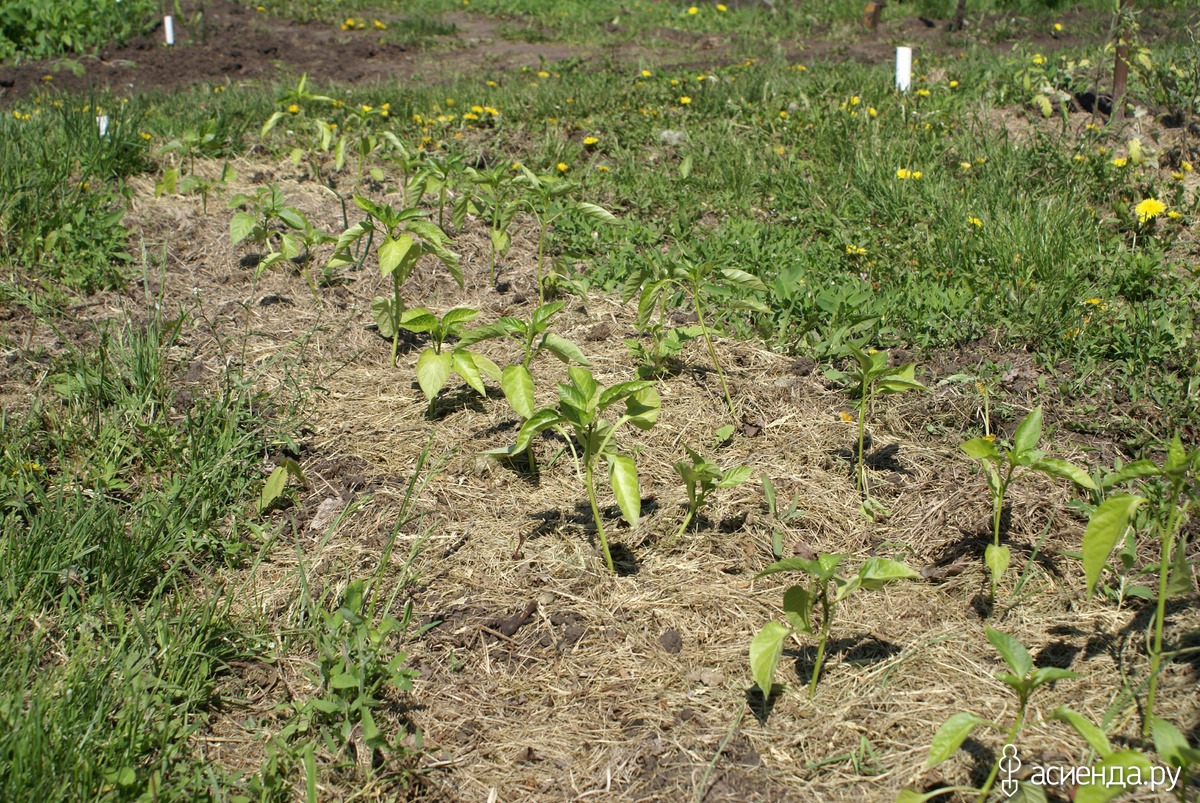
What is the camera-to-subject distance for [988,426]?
2928mm

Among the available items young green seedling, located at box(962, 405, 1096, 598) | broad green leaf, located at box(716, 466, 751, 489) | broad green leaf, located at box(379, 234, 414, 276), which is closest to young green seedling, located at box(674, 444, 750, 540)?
broad green leaf, located at box(716, 466, 751, 489)

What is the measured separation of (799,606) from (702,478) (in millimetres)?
506

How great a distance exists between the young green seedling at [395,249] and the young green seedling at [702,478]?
4.02ft

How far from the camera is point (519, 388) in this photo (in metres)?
2.79

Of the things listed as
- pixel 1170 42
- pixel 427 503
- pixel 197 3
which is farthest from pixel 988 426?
pixel 197 3

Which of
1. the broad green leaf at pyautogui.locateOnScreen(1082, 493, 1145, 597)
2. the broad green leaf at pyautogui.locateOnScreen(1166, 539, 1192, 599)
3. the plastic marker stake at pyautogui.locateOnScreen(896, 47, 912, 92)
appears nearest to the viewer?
the broad green leaf at pyautogui.locateOnScreen(1082, 493, 1145, 597)

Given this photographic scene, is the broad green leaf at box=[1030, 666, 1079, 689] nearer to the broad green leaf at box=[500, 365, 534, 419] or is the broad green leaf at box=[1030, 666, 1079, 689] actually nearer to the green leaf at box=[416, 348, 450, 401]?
the broad green leaf at box=[500, 365, 534, 419]

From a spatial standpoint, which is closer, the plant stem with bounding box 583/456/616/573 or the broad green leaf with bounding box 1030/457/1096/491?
the broad green leaf with bounding box 1030/457/1096/491

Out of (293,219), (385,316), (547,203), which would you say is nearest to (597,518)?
(385,316)

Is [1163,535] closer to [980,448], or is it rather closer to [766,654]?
[980,448]

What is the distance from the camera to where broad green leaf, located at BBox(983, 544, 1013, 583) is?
231 cm

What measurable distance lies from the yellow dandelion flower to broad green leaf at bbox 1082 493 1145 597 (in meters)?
2.37

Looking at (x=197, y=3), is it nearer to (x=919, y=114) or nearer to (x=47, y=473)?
(x=919, y=114)

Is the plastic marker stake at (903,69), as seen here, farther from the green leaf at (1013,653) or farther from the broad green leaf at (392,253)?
the green leaf at (1013,653)
